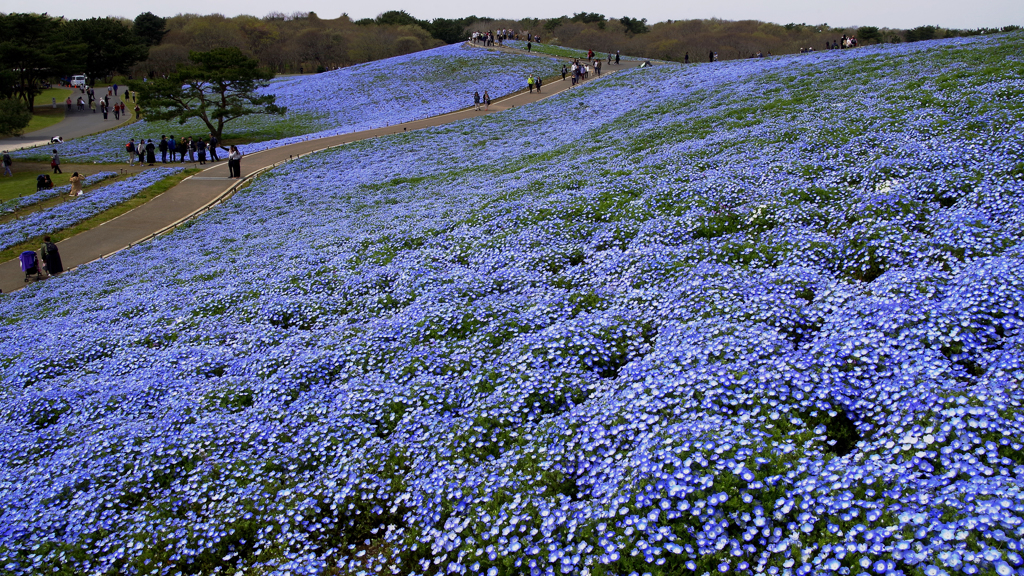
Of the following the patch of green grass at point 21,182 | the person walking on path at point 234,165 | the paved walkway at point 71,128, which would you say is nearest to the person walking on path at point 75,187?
the patch of green grass at point 21,182

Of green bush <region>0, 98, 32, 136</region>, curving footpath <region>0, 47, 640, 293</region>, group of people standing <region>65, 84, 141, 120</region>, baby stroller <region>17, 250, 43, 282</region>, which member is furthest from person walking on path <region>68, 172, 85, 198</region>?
group of people standing <region>65, 84, 141, 120</region>

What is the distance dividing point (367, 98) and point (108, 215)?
39.7 meters

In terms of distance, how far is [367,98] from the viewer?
64875mm

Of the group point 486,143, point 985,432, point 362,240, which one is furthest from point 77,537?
point 486,143

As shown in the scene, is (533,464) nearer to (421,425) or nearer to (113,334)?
(421,425)

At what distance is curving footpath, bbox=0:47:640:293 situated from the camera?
2492 cm

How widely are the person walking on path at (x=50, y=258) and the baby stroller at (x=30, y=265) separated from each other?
32cm

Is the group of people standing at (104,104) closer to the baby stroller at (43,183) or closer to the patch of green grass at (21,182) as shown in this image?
the patch of green grass at (21,182)

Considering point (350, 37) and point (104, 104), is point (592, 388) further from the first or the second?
point (350, 37)

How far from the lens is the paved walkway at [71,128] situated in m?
55.9

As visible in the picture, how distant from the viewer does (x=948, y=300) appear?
23.7 feet

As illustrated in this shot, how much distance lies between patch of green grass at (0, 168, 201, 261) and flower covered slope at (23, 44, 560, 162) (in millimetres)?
10927

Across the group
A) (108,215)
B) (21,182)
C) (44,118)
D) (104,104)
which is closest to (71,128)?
(104,104)

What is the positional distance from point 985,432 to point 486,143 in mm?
33186
